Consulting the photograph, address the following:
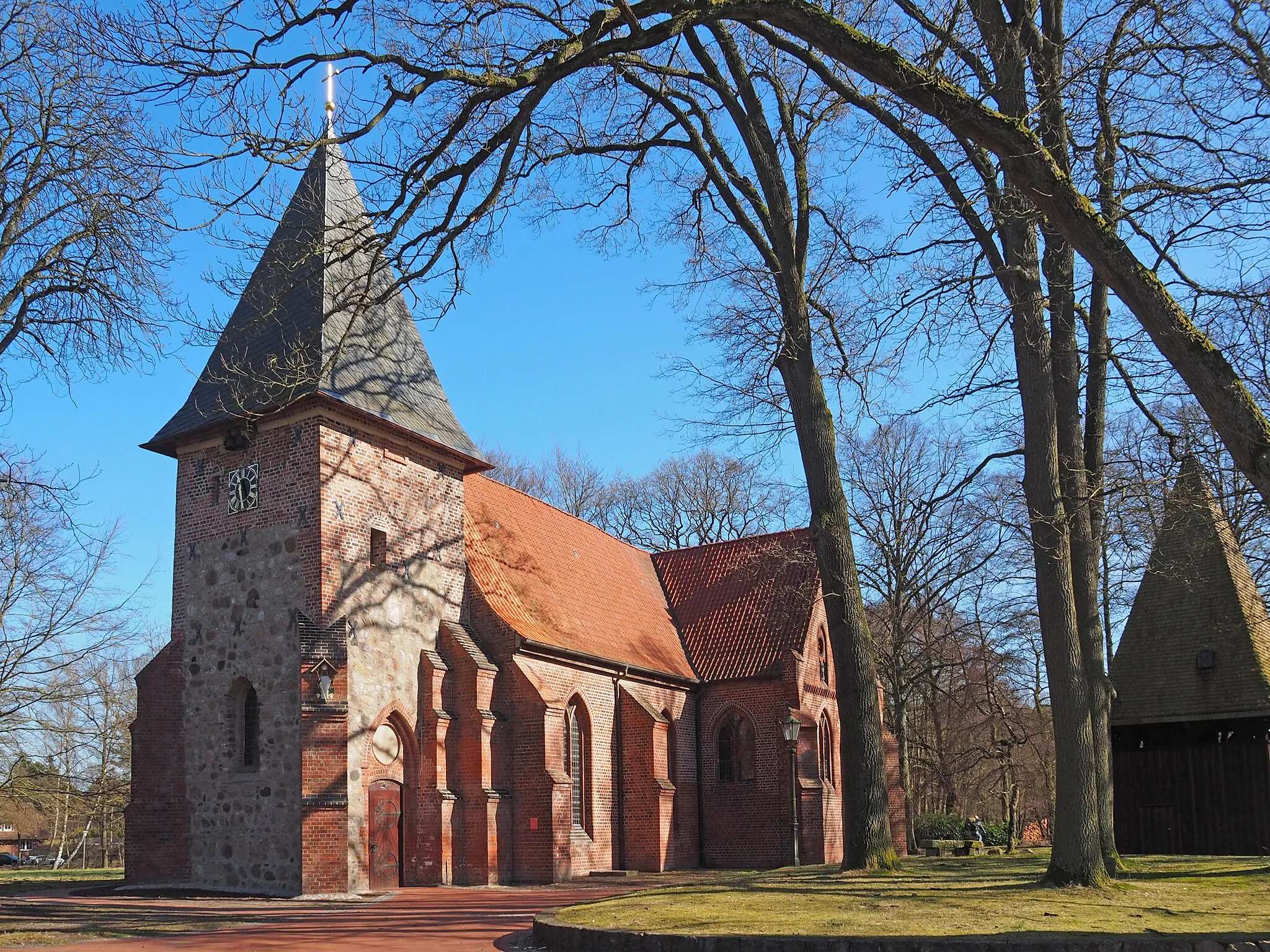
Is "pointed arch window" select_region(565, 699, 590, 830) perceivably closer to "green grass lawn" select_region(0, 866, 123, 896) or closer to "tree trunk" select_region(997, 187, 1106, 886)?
"green grass lawn" select_region(0, 866, 123, 896)

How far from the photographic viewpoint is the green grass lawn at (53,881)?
2155 centimetres

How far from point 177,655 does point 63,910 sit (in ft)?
18.4

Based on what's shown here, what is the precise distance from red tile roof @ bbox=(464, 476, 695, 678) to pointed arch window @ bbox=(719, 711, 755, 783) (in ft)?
5.23

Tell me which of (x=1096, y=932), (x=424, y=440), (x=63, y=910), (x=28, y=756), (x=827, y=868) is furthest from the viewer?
(x=28, y=756)

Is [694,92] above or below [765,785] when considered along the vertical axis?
above

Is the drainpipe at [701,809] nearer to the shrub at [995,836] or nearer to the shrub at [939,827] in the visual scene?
the shrub at [939,827]

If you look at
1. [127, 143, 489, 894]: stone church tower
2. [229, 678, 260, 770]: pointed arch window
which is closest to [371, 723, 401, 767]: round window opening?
[127, 143, 489, 894]: stone church tower

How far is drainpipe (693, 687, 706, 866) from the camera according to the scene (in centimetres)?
2727

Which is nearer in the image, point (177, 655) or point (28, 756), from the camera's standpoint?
point (177, 655)

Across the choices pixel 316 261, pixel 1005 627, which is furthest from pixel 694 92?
pixel 1005 627

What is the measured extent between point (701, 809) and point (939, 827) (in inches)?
454

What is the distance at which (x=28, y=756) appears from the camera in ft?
102

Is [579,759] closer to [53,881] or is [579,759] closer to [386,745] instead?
[386,745]

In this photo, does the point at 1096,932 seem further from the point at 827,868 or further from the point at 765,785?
the point at 765,785
